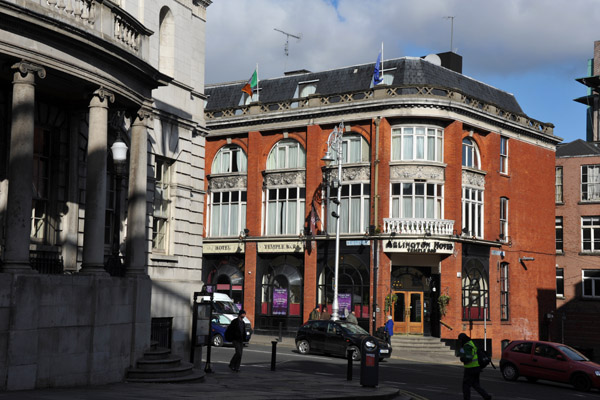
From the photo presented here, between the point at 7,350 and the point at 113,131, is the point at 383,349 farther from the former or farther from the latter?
the point at 7,350

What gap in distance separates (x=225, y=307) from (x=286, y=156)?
13.5 meters

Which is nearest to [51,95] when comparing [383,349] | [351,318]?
[383,349]

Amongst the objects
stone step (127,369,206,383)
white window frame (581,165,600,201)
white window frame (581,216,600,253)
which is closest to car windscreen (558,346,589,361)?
stone step (127,369,206,383)

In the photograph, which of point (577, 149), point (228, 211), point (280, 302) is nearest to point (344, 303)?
point (280, 302)

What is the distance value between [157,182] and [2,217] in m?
7.51

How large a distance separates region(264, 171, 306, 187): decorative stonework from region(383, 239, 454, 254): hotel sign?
7535mm

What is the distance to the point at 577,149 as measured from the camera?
64125mm

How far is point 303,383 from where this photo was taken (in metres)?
23.3

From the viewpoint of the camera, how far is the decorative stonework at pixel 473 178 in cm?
4888

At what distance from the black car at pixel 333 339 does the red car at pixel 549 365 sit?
6208mm

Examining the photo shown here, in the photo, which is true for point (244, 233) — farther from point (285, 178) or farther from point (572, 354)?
point (572, 354)

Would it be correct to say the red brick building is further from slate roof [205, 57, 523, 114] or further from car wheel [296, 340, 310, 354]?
car wheel [296, 340, 310, 354]

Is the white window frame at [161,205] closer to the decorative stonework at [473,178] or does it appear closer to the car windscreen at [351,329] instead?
the car windscreen at [351,329]

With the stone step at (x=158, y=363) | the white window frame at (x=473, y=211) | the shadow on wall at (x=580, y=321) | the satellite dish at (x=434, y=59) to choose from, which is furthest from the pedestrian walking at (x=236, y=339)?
the shadow on wall at (x=580, y=321)
